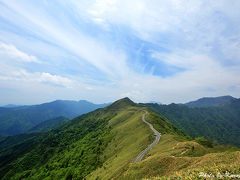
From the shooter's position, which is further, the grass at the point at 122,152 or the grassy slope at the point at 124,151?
the grass at the point at 122,152

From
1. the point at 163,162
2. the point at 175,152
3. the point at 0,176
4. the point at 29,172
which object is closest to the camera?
the point at 163,162

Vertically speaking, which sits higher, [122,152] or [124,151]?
[124,151]

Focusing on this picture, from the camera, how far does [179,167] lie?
23344mm

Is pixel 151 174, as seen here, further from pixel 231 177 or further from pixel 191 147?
pixel 191 147

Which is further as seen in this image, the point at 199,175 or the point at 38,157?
the point at 38,157

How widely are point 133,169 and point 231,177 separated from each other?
20.3 metres

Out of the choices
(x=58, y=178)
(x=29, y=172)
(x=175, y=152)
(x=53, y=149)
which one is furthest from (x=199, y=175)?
(x=53, y=149)

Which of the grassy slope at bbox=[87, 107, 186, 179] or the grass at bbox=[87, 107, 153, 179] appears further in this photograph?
the grass at bbox=[87, 107, 153, 179]

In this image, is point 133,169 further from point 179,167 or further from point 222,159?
point 222,159

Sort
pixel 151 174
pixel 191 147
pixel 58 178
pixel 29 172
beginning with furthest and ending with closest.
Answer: pixel 29 172
pixel 58 178
pixel 191 147
pixel 151 174

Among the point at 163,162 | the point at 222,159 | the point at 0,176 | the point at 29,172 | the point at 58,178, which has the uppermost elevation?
the point at 222,159

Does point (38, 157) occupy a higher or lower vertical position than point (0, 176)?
higher

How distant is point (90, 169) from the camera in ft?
178

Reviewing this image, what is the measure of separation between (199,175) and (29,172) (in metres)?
130
